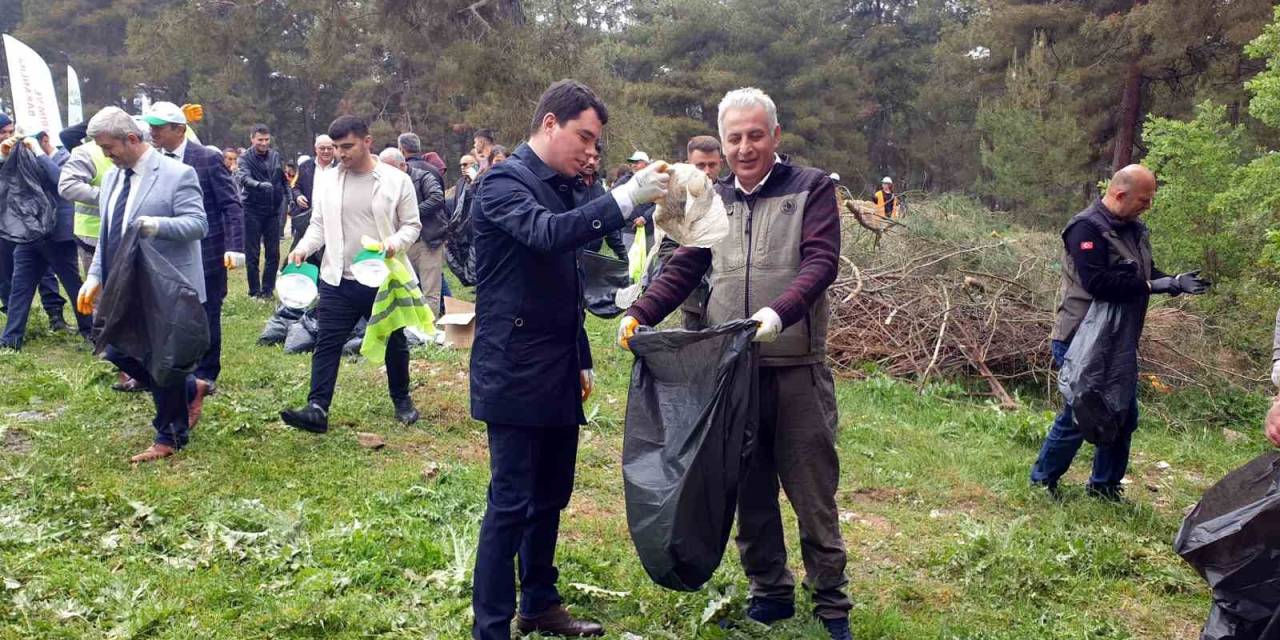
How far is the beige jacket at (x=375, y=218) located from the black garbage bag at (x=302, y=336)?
223 cm

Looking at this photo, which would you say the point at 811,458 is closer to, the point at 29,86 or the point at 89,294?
the point at 89,294

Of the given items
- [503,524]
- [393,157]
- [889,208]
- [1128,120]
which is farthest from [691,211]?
[1128,120]

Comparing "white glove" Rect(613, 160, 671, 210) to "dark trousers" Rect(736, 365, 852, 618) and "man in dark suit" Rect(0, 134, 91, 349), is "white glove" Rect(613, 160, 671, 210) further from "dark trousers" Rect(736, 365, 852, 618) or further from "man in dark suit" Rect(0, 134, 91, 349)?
"man in dark suit" Rect(0, 134, 91, 349)

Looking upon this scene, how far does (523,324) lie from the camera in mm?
2951

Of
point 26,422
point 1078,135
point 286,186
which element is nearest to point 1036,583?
point 26,422

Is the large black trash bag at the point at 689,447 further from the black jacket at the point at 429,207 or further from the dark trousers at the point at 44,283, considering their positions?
the dark trousers at the point at 44,283

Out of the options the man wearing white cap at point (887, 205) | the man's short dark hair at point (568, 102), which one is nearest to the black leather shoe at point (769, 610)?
the man's short dark hair at point (568, 102)

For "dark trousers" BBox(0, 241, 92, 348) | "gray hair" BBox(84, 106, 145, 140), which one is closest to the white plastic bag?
"gray hair" BBox(84, 106, 145, 140)

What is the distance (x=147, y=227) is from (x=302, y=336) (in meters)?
3.44

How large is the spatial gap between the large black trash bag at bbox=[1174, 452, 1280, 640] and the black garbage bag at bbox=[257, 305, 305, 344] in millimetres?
7099

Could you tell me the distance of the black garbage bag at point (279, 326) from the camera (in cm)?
814

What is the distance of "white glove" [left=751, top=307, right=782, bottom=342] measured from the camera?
2873 mm

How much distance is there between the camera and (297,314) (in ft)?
27.3

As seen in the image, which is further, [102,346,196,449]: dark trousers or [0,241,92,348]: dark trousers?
[0,241,92,348]: dark trousers
